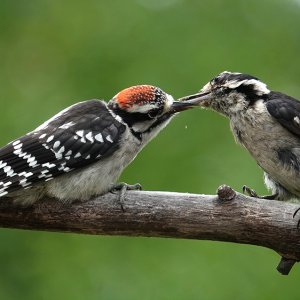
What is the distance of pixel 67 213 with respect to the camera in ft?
15.3

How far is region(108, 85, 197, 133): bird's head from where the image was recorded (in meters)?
4.87

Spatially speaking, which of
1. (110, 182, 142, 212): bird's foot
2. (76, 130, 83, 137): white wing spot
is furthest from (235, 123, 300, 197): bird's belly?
(76, 130, 83, 137): white wing spot

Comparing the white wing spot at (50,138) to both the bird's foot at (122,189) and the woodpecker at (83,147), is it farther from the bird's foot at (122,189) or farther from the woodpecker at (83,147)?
the bird's foot at (122,189)

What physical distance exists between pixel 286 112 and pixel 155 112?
785 mm

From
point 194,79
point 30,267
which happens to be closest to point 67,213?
point 30,267

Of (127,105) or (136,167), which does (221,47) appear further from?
(127,105)

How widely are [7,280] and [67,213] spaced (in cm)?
211

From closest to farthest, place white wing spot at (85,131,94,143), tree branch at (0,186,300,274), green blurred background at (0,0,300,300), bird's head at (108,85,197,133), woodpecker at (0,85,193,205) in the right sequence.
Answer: tree branch at (0,186,300,274) < woodpecker at (0,85,193,205) < white wing spot at (85,131,94,143) < bird's head at (108,85,197,133) < green blurred background at (0,0,300,300)

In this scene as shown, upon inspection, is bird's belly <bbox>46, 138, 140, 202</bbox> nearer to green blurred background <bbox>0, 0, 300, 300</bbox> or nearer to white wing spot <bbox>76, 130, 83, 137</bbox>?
white wing spot <bbox>76, 130, 83, 137</bbox>

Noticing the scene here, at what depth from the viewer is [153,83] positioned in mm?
6680

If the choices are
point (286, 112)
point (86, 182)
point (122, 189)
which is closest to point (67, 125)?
Result: point (86, 182)

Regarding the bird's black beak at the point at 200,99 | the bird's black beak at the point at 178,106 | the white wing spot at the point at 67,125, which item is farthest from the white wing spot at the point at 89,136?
the bird's black beak at the point at 200,99

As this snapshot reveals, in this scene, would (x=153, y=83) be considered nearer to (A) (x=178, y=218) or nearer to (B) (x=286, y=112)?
(B) (x=286, y=112)

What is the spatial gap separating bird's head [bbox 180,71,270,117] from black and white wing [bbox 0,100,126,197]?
2.00ft
